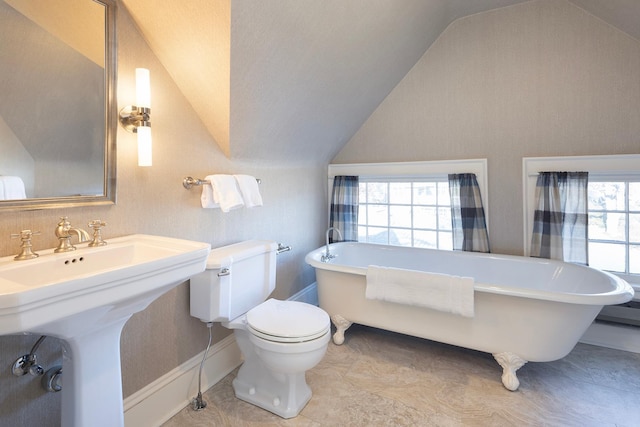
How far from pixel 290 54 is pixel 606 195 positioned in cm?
248

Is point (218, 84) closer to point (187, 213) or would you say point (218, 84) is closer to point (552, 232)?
point (187, 213)

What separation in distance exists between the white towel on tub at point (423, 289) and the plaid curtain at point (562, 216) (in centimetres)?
106

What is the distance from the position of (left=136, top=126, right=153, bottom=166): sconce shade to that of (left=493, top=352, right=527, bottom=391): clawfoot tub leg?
7.21 feet

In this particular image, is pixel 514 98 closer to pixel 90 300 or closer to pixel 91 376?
pixel 90 300

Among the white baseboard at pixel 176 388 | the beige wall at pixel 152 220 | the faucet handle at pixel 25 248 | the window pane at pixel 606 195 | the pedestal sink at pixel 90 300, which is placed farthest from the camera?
the window pane at pixel 606 195

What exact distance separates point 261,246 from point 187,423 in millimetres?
990

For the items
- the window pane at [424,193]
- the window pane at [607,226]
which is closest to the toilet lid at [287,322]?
the window pane at [424,193]

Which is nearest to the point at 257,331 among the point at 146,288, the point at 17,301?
the point at 146,288

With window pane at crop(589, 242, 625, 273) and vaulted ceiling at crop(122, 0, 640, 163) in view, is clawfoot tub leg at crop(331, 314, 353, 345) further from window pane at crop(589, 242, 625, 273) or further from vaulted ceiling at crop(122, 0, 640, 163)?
window pane at crop(589, 242, 625, 273)

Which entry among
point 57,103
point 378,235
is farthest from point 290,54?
point 378,235

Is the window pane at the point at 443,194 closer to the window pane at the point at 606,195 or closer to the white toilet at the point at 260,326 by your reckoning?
the window pane at the point at 606,195

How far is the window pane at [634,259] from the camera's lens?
246cm

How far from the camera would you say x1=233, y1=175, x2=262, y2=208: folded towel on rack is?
2.05m

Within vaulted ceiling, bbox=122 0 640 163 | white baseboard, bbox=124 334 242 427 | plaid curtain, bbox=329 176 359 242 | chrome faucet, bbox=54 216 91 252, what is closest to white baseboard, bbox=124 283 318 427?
white baseboard, bbox=124 334 242 427
